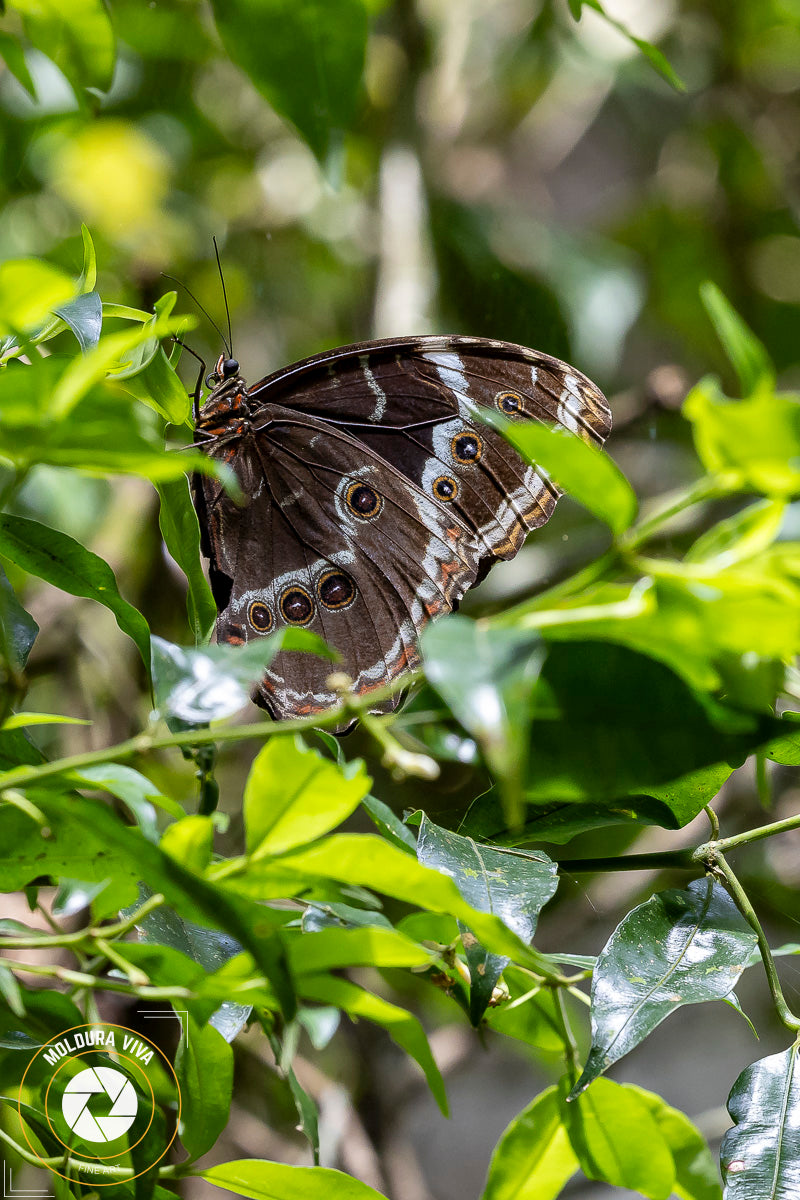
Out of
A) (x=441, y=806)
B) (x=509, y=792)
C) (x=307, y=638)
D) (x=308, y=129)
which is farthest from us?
(x=441, y=806)

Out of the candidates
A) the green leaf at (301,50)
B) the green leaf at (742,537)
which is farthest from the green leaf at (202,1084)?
the green leaf at (301,50)

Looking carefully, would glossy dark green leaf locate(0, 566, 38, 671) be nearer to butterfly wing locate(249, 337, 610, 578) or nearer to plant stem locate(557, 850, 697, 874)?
plant stem locate(557, 850, 697, 874)

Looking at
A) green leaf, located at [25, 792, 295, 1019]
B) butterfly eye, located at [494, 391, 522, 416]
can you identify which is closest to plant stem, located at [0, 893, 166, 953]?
green leaf, located at [25, 792, 295, 1019]

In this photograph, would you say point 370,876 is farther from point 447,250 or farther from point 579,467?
point 447,250

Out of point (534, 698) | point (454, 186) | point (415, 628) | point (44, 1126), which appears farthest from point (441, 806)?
point (454, 186)

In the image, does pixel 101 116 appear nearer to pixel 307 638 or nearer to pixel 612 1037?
pixel 307 638
